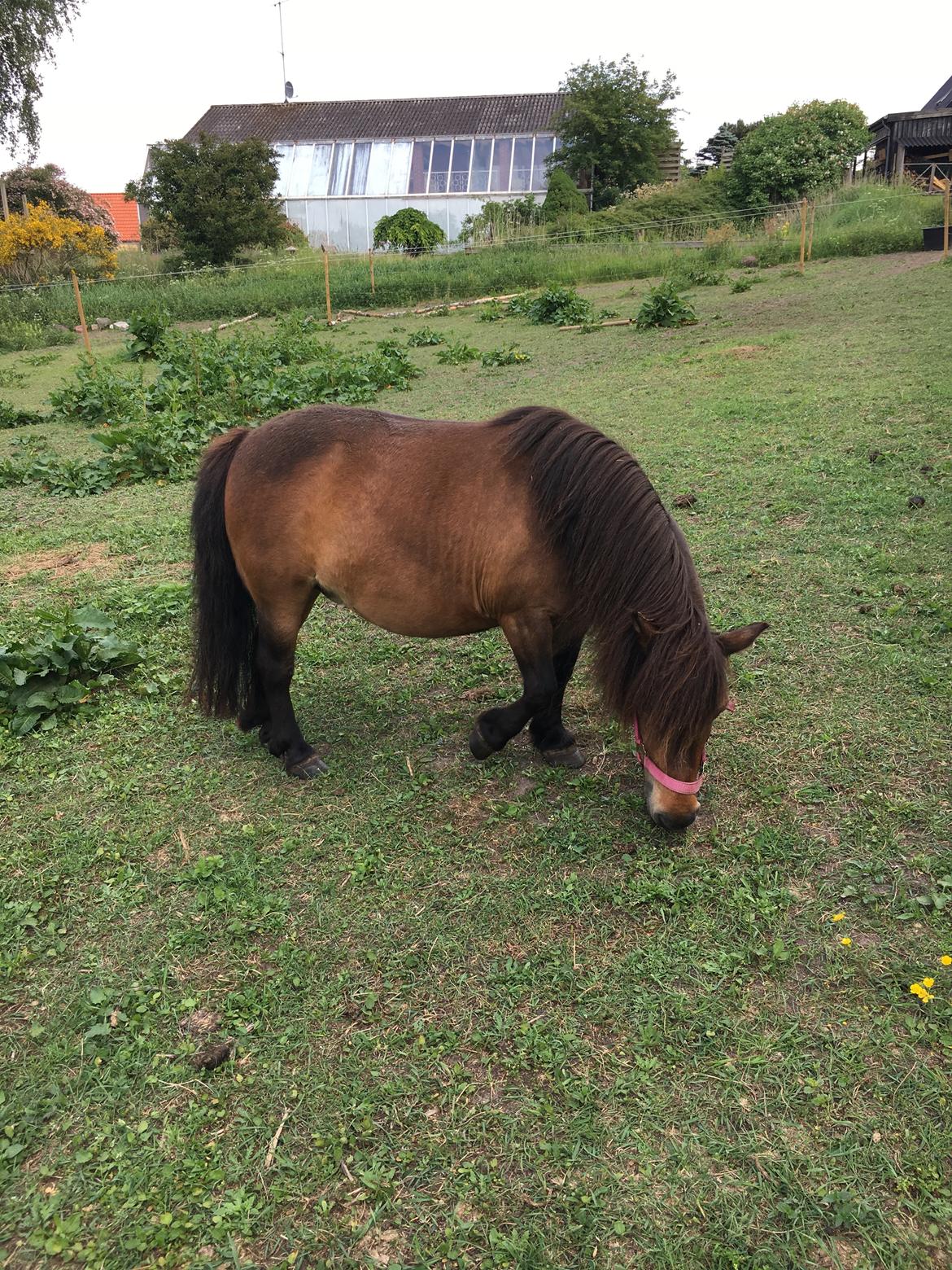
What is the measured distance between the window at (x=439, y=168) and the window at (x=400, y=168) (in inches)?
38.4

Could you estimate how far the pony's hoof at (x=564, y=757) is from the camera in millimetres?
3801

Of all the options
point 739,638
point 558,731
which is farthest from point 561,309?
point 739,638

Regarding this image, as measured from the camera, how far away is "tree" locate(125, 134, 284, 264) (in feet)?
81.1

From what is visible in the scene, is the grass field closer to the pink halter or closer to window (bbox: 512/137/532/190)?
the pink halter

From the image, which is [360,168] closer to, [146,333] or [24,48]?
[24,48]

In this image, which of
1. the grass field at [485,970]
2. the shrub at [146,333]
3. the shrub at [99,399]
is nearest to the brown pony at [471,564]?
the grass field at [485,970]

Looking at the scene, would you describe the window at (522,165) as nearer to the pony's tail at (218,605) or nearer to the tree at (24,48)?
the tree at (24,48)

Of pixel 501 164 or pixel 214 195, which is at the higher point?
pixel 501 164

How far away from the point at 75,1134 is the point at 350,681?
2739 millimetres

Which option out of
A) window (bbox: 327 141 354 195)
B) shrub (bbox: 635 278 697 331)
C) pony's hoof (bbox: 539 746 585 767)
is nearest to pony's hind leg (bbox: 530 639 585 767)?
pony's hoof (bbox: 539 746 585 767)

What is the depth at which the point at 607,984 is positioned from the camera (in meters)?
2.63

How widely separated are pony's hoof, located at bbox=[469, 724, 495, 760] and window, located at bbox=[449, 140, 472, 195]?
33473 millimetres

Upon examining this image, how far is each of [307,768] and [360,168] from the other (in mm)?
35820

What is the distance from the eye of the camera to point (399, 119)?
34938mm
